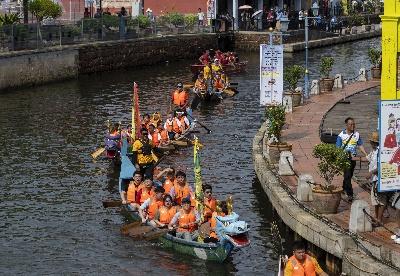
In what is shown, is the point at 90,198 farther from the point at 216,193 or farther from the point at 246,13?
the point at 246,13

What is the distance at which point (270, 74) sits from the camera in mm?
39906

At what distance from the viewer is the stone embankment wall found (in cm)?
6059

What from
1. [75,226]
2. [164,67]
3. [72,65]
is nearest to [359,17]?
[164,67]

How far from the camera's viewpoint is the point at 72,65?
66562mm

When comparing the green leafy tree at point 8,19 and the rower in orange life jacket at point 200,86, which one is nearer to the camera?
the rower in orange life jacket at point 200,86

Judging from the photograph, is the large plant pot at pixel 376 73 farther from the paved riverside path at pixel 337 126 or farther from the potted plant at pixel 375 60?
the paved riverside path at pixel 337 126

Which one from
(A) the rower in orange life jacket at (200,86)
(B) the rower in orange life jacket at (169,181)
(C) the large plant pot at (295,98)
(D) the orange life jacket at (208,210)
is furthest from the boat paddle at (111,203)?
(A) the rower in orange life jacket at (200,86)

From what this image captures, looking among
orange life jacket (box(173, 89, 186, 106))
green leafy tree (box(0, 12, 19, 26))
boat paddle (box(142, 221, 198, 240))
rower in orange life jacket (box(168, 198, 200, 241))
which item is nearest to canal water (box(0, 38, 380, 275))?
boat paddle (box(142, 221, 198, 240))

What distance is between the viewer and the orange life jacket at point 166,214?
29406 mm

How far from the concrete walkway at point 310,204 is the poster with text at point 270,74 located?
153 cm

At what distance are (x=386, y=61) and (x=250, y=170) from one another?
699 cm

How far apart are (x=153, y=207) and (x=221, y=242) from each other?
4.23 metres

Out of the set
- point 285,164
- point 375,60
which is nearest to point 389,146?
point 285,164

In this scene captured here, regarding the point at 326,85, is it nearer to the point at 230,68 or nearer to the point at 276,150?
the point at 230,68
